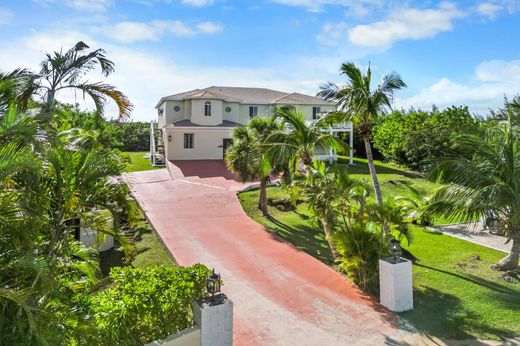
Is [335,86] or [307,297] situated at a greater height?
[335,86]

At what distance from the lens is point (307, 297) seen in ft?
35.1

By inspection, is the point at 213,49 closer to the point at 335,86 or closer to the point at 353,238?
the point at 335,86

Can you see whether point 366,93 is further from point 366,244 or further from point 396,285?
point 396,285

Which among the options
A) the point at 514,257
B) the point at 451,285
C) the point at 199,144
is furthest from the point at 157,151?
the point at 514,257

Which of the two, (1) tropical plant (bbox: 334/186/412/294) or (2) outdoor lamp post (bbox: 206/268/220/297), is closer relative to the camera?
(2) outdoor lamp post (bbox: 206/268/220/297)

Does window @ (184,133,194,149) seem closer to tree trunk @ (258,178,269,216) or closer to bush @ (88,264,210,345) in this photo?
tree trunk @ (258,178,269,216)

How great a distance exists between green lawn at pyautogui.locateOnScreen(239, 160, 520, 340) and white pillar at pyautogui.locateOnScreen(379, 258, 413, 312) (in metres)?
0.28

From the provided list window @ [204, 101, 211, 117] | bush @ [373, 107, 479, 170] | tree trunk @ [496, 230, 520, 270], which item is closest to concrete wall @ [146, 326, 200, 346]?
tree trunk @ [496, 230, 520, 270]

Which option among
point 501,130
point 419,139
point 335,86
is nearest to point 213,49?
point 335,86

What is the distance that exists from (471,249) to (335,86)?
8560 mm

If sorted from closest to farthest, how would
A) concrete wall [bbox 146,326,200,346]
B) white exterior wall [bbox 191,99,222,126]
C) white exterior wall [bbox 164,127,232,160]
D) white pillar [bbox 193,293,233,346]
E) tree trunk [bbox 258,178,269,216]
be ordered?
concrete wall [bbox 146,326,200,346]
white pillar [bbox 193,293,233,346]
tree trunk [bbox 258,178,269,216]
white exterior wall [bbox 164,127,232,160]
white exterior wall [bbox 191,99,222,126]

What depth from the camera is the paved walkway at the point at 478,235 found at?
15.9 metres

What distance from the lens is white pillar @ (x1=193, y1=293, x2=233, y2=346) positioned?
709cm

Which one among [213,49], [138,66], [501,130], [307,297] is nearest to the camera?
[307,297]
